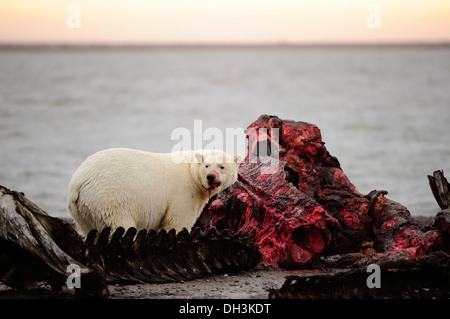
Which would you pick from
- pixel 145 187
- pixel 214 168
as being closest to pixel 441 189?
pixel 214 168

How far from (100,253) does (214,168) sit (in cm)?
193

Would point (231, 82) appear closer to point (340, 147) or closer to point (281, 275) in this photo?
point (340, 147)

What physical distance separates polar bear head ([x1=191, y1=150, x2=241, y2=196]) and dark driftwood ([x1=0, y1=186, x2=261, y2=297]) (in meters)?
0.75

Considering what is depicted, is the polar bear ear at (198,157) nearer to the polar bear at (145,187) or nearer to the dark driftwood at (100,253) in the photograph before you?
the polar bear at (145,187)

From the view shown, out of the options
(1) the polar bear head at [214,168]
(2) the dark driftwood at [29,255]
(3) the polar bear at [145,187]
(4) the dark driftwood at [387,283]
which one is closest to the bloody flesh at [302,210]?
(1) the polar bear head at [214,168]

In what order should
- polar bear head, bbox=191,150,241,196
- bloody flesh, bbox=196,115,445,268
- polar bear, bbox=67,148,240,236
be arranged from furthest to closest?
polar bear head, bbox=191,150,241,196 → bloody flesh, bbox=196,115,445,268 → polar bear, bbox=67,148,240,236

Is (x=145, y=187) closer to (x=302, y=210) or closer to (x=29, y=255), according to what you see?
(x=302, y=210)

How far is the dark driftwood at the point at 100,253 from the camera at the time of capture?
18.3 ft

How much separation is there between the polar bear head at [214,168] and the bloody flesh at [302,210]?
0.20m

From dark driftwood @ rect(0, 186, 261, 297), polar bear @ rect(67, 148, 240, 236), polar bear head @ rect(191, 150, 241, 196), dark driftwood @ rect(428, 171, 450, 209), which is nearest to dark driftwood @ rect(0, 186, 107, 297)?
dark driftwood @ rect(0, 186, 261, 297)

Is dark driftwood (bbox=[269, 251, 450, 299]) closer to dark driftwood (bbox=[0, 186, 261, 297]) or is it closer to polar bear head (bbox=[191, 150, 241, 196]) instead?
dark driftwood (bbox=[0, 186, 261, 297])

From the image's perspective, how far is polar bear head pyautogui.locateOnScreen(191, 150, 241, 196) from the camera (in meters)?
7.67
